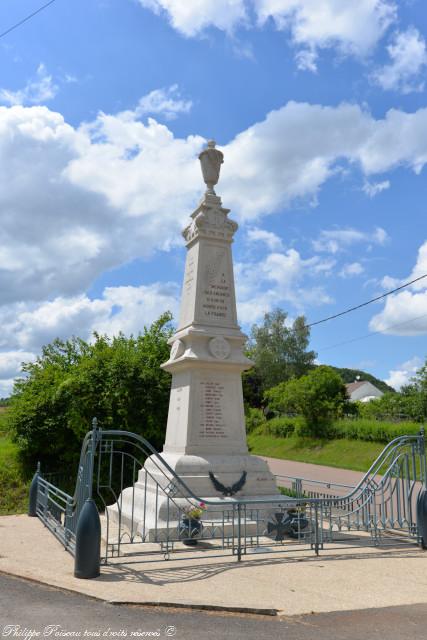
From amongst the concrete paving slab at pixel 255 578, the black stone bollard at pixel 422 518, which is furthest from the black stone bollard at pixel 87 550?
the black stone bollard at pixel 422 518

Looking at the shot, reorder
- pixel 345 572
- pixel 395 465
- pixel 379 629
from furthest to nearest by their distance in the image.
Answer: pixel 395 465, pixel 345 572, pixel 379 629

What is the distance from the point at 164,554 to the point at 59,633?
10.5 feet

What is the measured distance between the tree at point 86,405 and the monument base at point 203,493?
13.5 ft

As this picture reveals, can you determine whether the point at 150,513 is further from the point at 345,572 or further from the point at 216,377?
the point at 345,572

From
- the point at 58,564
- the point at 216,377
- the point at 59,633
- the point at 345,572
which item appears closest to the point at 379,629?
the point at 345,572

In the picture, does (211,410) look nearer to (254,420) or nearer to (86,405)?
(86,405)

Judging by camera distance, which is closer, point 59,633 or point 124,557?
point 59,633

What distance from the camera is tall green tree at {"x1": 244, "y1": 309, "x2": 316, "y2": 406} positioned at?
188ft

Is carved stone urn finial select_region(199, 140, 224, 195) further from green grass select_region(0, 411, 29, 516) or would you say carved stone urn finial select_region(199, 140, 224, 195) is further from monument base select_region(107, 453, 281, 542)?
green grass select_region(0, 411, 29, 516)

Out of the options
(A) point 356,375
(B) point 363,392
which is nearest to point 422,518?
(B) point 363,392

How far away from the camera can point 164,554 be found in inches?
287

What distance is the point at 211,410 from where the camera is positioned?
1030cm

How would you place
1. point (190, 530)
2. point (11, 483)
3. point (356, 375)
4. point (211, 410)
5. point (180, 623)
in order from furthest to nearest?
point (356, 375) → point (11, 483) → point (211, 410) → point (190, 530) → point (180, 623)

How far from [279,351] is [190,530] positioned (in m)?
51.3
